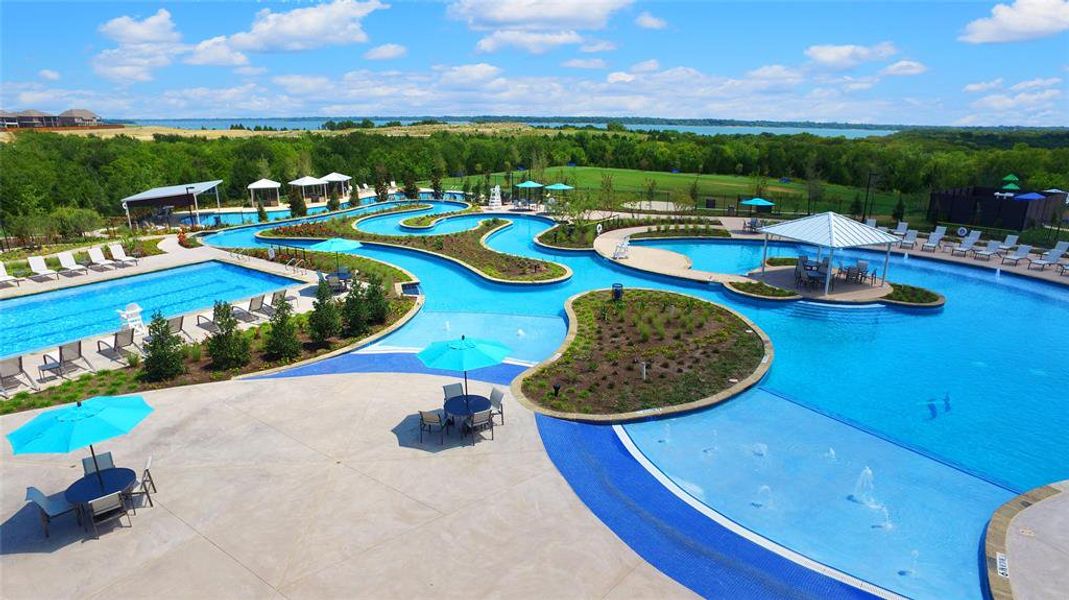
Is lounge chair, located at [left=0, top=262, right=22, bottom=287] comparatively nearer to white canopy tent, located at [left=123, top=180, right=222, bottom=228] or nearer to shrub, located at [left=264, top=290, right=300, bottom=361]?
white canopy tent, located at [left=123, top=180, right=222, bottom=228]

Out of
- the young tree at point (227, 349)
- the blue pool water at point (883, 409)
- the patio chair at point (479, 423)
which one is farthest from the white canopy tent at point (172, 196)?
the patio chair at point (479, 423)

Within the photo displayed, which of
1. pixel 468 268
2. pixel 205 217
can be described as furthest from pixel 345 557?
pixel 205 217

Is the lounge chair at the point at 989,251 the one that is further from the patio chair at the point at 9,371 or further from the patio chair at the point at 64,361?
the patio chair at the point at 9,371

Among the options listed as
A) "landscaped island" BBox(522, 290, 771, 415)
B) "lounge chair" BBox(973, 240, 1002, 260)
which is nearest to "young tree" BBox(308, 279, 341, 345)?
"landscaped island" BBox(522, 290, 771, 415)

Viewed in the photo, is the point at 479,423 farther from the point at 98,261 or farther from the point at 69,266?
the point at 98,261

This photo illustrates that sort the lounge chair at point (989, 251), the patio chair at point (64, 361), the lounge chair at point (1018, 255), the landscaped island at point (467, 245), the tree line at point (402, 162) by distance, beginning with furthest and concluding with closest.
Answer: the tree line at point (402, 162) < the lounge chair at point (989, 251) < the lounge chair at point (1018, 255) < the landscaped island at point (467, 245) < the patio chair at point (64, 361)

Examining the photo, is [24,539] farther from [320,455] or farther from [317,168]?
[317,168]
